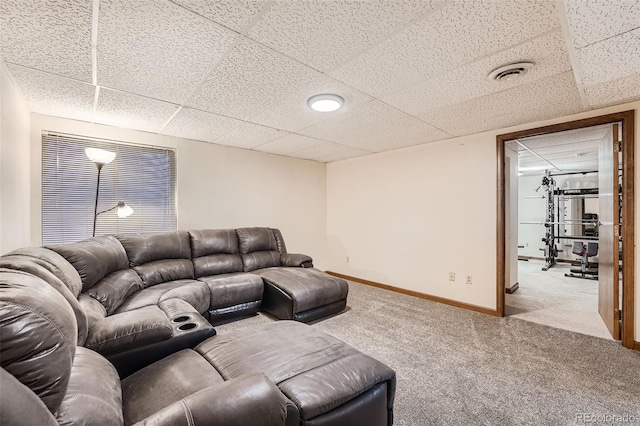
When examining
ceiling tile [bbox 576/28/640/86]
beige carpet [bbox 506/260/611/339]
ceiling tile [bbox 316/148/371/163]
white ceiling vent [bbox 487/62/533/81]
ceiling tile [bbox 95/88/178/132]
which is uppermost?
ceiling tile [bbox 95/88/178/132]

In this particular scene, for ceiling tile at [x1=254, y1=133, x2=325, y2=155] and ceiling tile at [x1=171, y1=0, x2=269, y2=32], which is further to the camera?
ceiling tile at [x1=254, y1=133, x2=325, y2=155]

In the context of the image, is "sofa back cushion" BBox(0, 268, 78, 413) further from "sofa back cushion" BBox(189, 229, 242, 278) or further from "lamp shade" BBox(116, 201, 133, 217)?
"sofa back cushion" BBox(189, 229, 242, 278)

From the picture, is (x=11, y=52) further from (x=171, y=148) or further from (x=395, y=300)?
(x=395, y=300)

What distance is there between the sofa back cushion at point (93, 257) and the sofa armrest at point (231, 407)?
1.73 m

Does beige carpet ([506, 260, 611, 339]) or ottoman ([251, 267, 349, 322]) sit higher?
ottoman ([251, 267, 349, 322])

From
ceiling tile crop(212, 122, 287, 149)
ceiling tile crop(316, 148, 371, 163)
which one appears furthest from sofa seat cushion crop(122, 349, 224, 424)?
ceiling tile crop(316, 148, 371, 163)

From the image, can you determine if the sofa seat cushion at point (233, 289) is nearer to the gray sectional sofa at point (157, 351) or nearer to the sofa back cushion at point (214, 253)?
the gray sectional sofa at point (157, 351)

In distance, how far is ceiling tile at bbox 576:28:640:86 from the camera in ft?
4.92

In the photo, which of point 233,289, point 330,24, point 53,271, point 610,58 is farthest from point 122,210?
point 610,58

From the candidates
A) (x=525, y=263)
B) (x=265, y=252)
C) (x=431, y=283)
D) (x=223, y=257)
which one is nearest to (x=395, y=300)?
(x=431, y=283)

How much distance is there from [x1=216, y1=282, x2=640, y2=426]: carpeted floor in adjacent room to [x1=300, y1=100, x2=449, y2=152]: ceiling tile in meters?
2.18

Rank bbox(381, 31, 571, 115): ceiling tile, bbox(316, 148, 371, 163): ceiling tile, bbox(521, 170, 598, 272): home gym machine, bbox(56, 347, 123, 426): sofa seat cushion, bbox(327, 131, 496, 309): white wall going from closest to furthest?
bbox(56, 347, 123, 426): sofa seat cushion
bbox(381, 31, 571, 115): ceiling tile
bbox(327, 131, 496, 309): white wall
bbox(316, 148, 371, 163): ceiling tile
bbox(521, 170, 598, 272): home gym machine

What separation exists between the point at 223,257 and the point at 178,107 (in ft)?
6.03

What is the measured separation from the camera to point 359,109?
263cm
